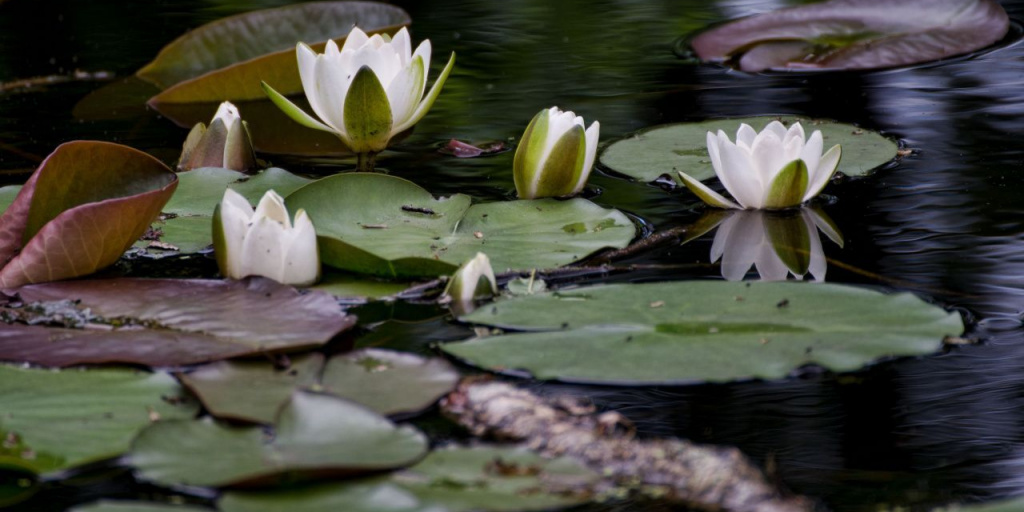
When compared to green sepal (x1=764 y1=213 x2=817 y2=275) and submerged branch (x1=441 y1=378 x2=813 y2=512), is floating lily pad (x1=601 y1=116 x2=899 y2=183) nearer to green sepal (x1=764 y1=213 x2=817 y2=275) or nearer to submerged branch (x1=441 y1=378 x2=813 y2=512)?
green sepal (x1=764 y1=213 x2=817 y2=275)

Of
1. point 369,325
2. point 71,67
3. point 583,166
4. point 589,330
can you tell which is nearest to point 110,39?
point 71,67

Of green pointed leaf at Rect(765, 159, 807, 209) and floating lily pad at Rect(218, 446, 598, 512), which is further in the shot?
green pointed leaf at Rect(765, 159, 807, 209)

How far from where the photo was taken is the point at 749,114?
252 cm

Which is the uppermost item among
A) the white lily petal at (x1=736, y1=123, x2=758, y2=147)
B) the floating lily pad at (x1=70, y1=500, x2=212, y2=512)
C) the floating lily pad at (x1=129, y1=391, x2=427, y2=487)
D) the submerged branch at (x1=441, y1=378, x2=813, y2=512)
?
the white lily petal at (x1=736, y1=123, x2=758, y2=147)

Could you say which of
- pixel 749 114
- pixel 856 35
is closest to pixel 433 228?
pixel 749 114

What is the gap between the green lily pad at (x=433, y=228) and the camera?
1.63m

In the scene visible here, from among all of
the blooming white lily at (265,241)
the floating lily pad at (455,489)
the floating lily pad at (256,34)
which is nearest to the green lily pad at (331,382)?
the floating lily pad at (455,489)

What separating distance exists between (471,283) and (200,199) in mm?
687

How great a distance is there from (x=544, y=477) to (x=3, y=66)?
10.0 feet

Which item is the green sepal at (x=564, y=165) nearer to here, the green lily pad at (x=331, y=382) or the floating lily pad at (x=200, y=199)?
the floating lily pad at (x=200, y=199)

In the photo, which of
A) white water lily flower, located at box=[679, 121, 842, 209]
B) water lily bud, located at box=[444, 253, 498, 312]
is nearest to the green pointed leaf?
white water lily flower, located at box=[679, 121, 842, 209]

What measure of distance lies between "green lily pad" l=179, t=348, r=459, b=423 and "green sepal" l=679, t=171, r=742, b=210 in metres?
0.74

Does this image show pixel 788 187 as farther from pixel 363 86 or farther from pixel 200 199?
pixel 200 199

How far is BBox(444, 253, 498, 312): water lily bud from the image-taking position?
4.92 feet
